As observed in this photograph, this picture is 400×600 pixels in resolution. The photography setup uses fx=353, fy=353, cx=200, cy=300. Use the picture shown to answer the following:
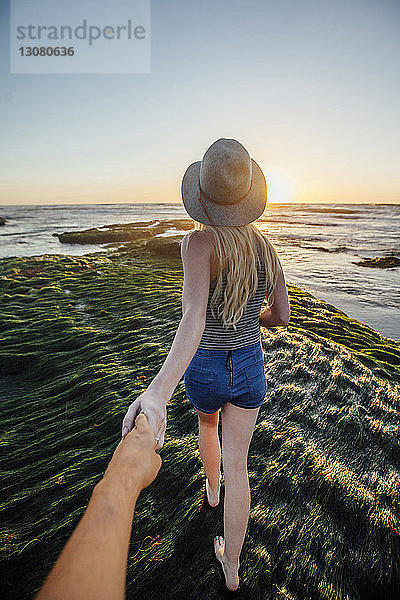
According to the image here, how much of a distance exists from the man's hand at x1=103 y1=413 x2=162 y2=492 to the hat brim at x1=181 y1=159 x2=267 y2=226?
1008 mm

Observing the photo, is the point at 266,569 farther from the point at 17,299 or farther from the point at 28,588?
the point at 17,299

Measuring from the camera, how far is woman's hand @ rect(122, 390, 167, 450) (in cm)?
117

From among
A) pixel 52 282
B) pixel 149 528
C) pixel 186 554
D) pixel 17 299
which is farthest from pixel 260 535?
pixel 52 282

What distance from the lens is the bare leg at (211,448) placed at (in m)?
2.19

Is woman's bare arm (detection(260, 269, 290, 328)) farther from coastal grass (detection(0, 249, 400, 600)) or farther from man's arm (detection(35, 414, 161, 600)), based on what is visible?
coastal grass (detection(0, 249, 400, 600))

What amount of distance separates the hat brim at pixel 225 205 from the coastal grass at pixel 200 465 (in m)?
2.23

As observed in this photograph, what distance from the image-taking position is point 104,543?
0.71 m

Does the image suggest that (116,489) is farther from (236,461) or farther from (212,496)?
(212,496)

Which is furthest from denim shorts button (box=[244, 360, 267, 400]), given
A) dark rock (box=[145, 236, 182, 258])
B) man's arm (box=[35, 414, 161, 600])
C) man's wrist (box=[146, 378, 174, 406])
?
dark rock (box=[145, 236, 182, 258])

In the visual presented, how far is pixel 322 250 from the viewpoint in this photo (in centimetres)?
1848

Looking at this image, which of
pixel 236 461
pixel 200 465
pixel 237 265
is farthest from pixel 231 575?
pixel 237 265

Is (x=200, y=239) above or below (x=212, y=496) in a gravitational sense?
above

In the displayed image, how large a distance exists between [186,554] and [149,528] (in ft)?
1.08

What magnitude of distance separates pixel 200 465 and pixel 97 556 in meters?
2.64
